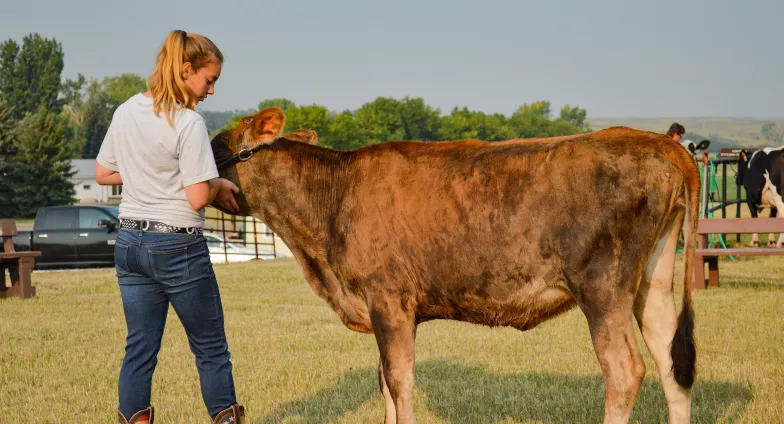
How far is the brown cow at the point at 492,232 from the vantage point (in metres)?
4.66

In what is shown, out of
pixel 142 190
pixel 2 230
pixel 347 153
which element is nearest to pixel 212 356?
pixel 142 190

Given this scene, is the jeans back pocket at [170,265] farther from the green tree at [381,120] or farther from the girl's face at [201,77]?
the green tree at [381,120]

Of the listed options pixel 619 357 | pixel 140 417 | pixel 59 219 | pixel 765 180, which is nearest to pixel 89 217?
pixel 59 219

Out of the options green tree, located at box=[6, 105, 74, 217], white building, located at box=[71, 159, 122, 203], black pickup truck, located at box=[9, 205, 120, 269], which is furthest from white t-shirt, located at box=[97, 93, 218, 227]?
white building, located at box=[71, 159, 122, 203]

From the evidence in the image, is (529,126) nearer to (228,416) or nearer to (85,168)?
(85,168)

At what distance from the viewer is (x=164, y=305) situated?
4.83 m

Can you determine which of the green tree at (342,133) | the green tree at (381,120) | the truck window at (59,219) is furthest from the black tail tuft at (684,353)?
the green tree at (381,120)

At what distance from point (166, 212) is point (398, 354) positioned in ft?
5.16

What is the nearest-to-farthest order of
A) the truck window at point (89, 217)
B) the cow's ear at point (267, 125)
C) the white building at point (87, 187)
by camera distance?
the cow's ear at point (267, 125), the truck window at point (89, 217), the white building at point (87, 187)

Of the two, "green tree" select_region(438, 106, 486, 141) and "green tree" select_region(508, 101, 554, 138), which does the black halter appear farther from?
"green tree" select_region(508, 101, 554, 138)

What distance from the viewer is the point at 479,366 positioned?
8.35 meters

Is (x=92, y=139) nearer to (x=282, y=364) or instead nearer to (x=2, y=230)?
(x=2, y=230)

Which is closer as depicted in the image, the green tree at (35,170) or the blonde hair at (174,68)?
the blonde hair at (174,68)

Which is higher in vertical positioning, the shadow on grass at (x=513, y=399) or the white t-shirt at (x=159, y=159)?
the white t-shirt at (x=159, y=159)
